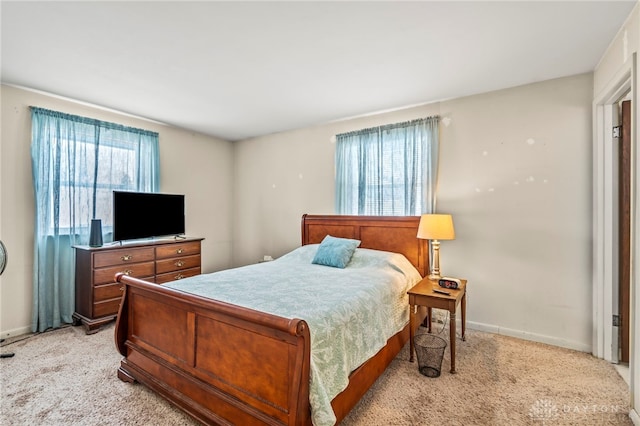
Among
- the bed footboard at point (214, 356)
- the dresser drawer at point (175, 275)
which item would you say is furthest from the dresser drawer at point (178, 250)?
the bed footboard at point (214, 356)

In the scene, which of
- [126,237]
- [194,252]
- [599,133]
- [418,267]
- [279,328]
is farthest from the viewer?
[194,252]

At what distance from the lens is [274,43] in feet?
7.25

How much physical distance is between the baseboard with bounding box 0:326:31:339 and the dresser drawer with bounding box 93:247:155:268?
3.20 ft

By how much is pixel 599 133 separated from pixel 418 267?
2.06m

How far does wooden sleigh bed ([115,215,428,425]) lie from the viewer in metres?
1.40

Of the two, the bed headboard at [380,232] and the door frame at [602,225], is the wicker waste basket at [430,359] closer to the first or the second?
the bed headboard at [380,232]

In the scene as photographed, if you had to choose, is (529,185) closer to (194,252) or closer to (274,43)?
(274,43)

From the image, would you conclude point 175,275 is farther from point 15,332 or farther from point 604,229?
point 604,229

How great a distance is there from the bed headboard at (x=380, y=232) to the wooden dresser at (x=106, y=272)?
6.72 ft

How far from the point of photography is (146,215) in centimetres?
372

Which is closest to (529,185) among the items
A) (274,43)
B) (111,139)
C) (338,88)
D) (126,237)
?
(338,88)

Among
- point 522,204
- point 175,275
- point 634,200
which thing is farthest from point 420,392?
point 175,275

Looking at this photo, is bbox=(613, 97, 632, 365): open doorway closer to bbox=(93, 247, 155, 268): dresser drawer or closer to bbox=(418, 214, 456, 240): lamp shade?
bbox=(418, 214, 456, 240): lamp shade

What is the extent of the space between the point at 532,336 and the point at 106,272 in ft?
15.1
